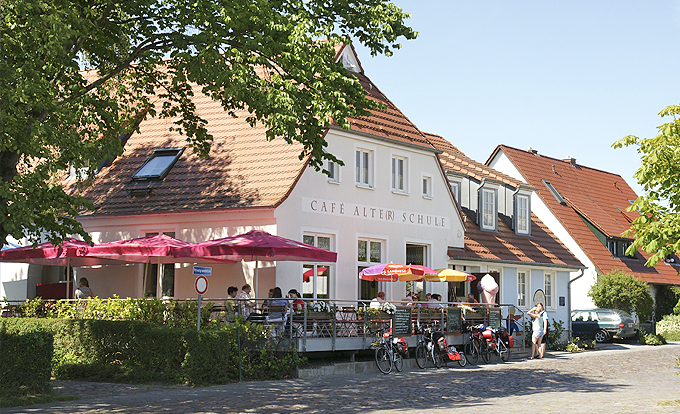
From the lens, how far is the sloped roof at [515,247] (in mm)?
29750

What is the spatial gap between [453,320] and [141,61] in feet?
38.5

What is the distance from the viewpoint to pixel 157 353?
1599 centimetres

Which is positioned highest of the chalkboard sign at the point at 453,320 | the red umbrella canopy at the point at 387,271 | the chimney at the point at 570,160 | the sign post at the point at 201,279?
the chimney at the point at 570,160

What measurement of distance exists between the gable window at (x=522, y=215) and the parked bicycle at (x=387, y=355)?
50.5 feet

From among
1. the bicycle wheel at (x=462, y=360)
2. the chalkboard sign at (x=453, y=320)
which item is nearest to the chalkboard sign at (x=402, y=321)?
the bicycle wheel at (x=462, y=360)

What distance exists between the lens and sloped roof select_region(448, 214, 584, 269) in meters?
29.8

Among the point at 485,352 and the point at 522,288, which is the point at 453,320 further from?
the point at 522,288

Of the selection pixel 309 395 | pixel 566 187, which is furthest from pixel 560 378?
pixel 566 187

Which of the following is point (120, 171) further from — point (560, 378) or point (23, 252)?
point (560, 378)

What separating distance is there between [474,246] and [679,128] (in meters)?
18.1

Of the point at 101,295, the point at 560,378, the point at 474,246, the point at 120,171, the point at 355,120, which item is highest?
the point at 355,120

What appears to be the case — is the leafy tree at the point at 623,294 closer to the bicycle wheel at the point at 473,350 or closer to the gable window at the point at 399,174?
the gable window at the point at 399,174

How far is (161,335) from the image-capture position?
16.0 metres

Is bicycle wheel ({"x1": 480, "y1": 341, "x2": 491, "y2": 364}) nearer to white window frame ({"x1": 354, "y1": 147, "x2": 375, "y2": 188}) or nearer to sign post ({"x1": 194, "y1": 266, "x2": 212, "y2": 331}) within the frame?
white window frame ({"x1": 354, "y1": 147, "x2": 375, "y2": 188})
